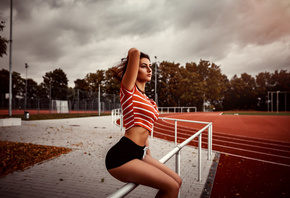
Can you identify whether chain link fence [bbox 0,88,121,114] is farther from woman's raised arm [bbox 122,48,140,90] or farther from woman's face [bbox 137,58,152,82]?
woman's raised arm [bbox 122,48,140,90]

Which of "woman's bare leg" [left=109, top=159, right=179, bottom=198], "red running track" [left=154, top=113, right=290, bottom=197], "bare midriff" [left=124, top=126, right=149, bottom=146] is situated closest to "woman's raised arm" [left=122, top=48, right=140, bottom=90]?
"bare midriff" [left=124, top=126, right=149, bottom=146]

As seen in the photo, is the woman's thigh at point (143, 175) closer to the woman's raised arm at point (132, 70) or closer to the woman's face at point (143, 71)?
the woman's raised arm at point (132, 70)

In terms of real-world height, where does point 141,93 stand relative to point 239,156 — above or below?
above

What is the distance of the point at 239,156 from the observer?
21.9ft

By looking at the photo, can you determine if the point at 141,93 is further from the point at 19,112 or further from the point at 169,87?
the point at 169,87

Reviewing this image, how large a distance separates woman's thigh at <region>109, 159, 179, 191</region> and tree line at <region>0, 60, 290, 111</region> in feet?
115

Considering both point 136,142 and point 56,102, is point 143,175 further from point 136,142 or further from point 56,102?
point 56,102

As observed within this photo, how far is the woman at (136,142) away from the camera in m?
1.31

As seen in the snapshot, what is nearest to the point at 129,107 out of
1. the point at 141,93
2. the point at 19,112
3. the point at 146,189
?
the point at 141,93

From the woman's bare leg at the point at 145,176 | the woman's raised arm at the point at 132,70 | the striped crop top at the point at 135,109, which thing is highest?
the woman's raised arm at the point at 132,70

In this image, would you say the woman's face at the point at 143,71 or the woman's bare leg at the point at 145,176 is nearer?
the woman's bare leg at the point at 145,176

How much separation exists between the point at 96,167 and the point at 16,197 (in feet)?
6.28

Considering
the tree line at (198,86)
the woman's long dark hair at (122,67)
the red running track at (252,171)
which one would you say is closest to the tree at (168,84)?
the tree line at (198,86)

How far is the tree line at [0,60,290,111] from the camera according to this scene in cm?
4950
